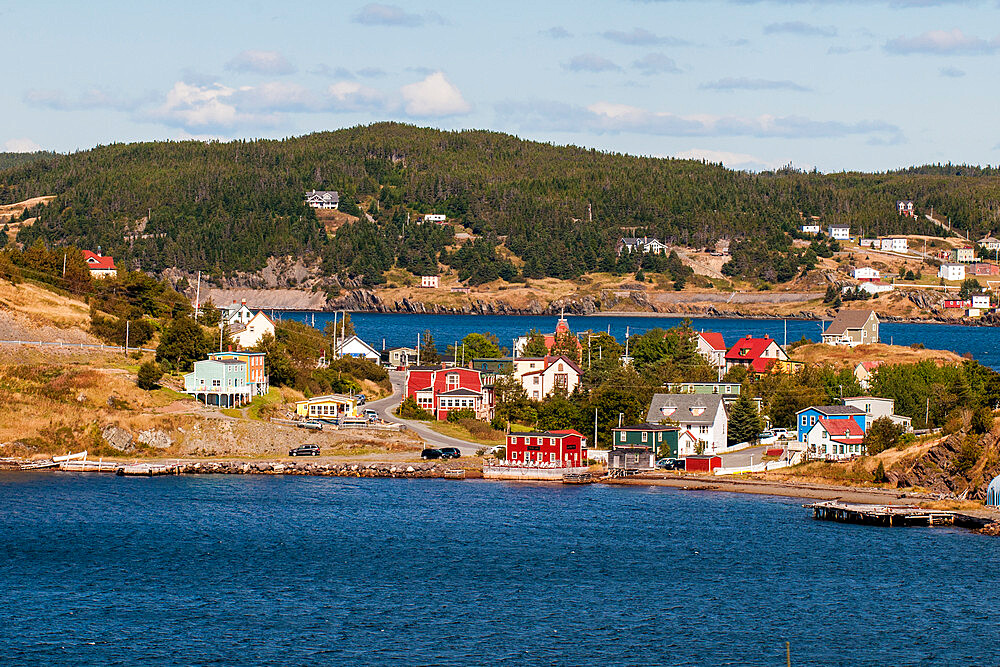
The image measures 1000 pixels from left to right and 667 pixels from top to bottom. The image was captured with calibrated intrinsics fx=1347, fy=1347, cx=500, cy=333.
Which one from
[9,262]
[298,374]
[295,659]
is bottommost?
[295,659]

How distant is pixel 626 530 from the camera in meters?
59.7

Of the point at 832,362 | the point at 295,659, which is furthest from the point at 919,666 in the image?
the point at 832,362

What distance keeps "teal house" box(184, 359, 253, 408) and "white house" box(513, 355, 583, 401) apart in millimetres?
19454

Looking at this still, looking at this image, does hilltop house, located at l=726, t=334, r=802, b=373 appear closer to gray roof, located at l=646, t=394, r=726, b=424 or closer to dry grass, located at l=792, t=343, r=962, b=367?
dry grass, located at l=792, t=343, r=962, b=367

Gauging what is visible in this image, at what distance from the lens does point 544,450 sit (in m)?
76.0

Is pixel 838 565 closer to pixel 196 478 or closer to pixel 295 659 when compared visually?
pixel 295 659

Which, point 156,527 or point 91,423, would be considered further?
point 91,423

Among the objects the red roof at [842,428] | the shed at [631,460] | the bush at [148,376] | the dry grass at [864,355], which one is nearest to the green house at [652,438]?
the shed at [631,460]

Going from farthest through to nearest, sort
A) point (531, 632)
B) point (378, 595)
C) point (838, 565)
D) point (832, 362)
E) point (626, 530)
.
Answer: point (832, 362)
point (626, 530)
point (838, 565)
point (378, 595)
point (531, 632)

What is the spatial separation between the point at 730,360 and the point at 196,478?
53875mm

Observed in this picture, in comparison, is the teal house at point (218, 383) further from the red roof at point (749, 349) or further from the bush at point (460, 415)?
the red roof at point (749, 349)

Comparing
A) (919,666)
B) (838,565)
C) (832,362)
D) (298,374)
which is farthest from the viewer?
(832,362)

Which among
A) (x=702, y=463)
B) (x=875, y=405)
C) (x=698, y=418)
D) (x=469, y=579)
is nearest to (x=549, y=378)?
(x=698, y=418)

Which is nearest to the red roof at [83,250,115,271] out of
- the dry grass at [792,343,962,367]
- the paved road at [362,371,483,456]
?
the paved road at [362,371,483,456]
